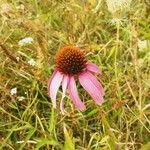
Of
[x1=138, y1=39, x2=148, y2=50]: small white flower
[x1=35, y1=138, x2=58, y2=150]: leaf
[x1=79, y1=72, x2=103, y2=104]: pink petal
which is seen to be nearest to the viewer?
[x1=79, y1=72, x2=103, y2=104]: pink petal

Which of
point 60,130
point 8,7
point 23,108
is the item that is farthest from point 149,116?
point 8,7

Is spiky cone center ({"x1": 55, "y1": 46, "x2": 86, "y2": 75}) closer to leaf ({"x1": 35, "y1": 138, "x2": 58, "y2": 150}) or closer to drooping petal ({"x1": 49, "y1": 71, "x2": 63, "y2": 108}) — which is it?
drooping petal ({"x1": 49, "y1": 71, "x2": 63, "y2": 108})

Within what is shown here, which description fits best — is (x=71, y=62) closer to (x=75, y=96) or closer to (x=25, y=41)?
(x=75, y=96)

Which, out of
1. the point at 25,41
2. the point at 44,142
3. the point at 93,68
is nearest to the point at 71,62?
the point at 93,68

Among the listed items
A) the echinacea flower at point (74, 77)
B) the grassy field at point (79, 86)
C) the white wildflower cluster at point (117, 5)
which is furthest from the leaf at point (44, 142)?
the white wildflower cluster at point (117, 5)

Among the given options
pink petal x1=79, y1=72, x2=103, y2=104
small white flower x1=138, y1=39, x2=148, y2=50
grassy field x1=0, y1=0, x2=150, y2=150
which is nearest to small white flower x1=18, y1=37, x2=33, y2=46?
grassy field x1=0, y1=0, x2=150, y2=150

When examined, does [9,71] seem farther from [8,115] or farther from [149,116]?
[149,116]
